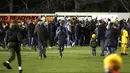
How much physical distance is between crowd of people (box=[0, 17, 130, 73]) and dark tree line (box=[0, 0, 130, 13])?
21.5 m

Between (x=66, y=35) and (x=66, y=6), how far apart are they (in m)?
34.4

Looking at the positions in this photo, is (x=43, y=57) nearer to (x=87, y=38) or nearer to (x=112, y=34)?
(x=112, y=34)

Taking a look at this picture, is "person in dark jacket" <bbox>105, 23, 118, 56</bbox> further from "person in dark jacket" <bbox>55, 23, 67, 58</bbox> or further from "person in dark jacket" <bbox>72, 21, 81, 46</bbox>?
"person in dark jacket" <bbox>72, 21, 81, 46</bbox>

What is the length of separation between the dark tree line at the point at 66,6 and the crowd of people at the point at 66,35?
2152cm

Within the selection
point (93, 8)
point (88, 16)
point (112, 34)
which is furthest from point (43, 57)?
point (93, 8)

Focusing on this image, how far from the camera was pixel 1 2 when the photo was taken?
55719 mm

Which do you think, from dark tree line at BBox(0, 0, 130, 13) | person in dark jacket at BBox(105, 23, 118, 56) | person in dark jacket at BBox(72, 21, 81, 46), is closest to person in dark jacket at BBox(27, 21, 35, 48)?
person in dark jacket at BBox(72, 21, 81, 46)

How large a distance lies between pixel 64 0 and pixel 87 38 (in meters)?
24.1

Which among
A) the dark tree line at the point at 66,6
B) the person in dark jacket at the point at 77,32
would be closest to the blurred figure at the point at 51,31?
the person in dark jacket at the point at 77,32

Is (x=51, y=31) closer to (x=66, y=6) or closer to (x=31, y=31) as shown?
(x=31, y=31)

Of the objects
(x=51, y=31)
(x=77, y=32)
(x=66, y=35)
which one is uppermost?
(x=66, y=35)

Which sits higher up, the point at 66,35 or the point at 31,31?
the point at 66,35

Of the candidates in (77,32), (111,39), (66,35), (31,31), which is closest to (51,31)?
(77,32)

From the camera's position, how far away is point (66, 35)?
21.6m
